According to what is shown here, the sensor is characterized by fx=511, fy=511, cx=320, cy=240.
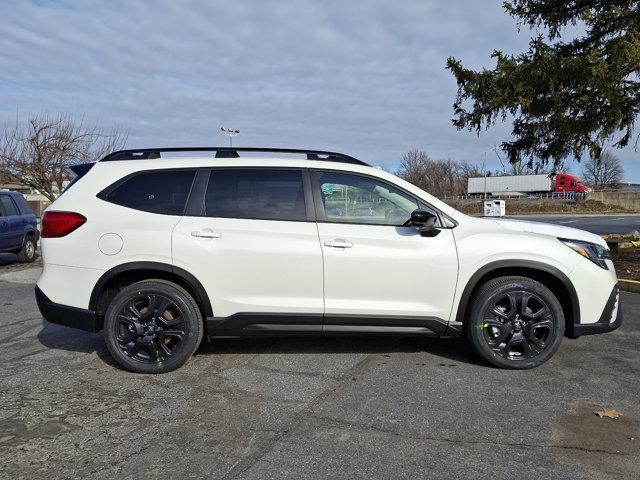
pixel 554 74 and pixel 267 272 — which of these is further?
pixel 554 74

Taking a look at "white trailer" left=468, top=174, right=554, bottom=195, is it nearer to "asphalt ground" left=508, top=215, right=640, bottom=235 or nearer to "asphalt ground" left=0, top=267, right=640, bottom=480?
"asphalt ground" left=508, top=215, right=640, bottom=235

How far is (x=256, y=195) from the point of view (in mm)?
4477

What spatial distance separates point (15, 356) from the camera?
4941mm

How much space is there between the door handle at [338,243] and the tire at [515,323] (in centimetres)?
121

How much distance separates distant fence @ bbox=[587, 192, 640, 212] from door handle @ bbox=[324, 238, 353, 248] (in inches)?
2718

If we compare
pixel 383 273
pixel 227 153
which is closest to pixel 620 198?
pixel 383 273

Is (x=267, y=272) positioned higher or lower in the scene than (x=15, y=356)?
higher

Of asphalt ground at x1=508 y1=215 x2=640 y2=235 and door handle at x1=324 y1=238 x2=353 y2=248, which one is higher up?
door handle at x1=324 y1=238 x2=353 y2=248

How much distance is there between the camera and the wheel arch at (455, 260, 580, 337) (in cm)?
434

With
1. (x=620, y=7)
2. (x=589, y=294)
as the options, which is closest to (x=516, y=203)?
(x=620, y=7)

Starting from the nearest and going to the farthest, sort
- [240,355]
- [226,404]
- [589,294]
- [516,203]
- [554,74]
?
[226,404]
[589,294]
[240,355]
[554,74]
[516,203]

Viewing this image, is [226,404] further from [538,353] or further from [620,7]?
[620,7]

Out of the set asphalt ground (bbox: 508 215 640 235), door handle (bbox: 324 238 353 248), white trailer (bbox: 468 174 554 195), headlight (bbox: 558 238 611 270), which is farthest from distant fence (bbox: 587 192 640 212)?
door handle (bbox: 324 238 353 248)

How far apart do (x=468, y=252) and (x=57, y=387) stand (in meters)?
3.55
